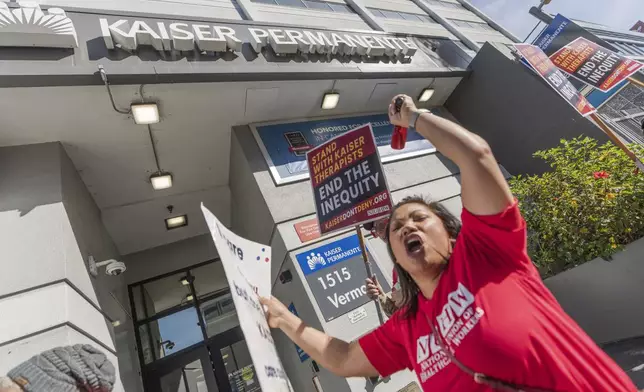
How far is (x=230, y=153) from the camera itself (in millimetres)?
6570

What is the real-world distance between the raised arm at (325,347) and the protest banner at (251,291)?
0.13m

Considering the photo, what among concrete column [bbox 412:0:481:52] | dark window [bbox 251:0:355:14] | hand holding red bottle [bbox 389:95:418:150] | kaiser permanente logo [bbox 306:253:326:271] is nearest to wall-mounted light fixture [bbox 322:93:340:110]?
kaiser permanente logo [bbox 306:253:326:271]

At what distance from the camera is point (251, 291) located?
66.2 inches

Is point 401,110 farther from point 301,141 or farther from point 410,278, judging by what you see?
point 301,141

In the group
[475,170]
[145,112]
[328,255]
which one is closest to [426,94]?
[328,255]

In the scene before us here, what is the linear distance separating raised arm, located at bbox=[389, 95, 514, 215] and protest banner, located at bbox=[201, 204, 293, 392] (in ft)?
3.54

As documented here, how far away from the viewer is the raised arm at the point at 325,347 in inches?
70.4

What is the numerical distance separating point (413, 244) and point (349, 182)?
73.1 inches

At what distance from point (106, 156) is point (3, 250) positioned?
2263 millimetres

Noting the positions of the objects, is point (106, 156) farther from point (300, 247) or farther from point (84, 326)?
point (300, 247)

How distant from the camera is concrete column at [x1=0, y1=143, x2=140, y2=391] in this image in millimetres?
3324

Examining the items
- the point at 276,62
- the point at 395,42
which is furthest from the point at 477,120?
the point at 276,62

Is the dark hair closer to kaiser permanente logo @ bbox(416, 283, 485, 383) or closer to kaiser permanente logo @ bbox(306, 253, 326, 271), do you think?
kaiser permanente logo @ bbox(416, 283, 485, 383)

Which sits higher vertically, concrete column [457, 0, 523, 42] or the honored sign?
concrete column [457, 0, 523, 42]
